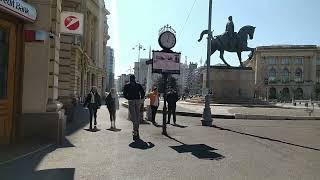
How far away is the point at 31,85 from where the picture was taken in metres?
13.6

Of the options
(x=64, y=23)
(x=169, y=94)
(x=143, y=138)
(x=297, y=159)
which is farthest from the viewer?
(x=169, y=94)


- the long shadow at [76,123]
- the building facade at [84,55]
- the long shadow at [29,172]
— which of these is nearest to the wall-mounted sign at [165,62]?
the long shadow at [76,123]

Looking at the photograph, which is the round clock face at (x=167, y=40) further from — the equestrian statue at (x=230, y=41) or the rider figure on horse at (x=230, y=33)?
the rider figure on horse at (x=230, y=33)

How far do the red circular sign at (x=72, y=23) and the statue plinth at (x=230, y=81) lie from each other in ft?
101

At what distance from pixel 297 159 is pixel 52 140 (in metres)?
6.00

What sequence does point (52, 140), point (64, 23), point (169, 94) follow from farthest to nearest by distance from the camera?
point (169, 94)
point (64, 23)
point (52, 140)

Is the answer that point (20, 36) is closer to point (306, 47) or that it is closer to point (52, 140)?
point (52, 140)

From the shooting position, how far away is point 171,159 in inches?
436

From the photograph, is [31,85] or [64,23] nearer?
[31,85]

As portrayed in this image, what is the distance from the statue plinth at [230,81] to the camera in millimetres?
46812

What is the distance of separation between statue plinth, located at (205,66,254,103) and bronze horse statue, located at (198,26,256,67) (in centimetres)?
117

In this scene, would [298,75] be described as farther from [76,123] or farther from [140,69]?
[76,123]

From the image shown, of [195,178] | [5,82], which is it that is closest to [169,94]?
[5,82]

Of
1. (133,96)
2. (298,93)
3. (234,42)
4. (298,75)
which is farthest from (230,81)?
(298,75)
